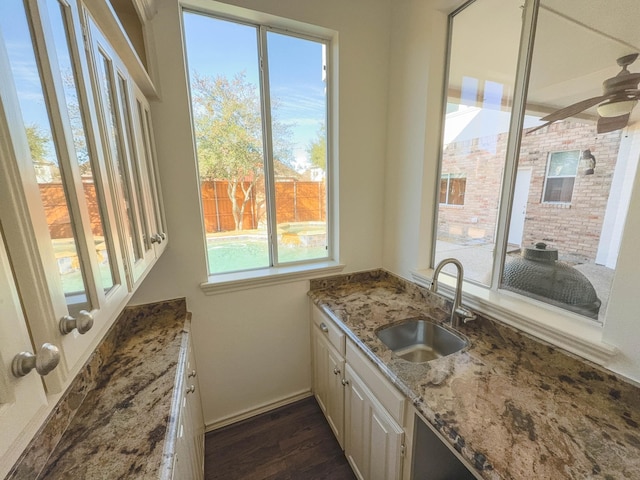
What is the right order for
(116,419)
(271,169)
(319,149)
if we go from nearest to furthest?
(116,419)
(271,169)
(319,149)

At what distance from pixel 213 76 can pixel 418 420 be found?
81.0 inches

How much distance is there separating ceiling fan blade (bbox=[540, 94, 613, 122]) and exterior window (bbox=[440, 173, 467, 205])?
508 millimetres

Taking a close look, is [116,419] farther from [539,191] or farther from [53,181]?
[539,191]

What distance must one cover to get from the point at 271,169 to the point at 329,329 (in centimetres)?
113

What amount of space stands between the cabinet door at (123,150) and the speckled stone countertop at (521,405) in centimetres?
103

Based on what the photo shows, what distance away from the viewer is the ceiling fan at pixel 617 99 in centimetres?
95

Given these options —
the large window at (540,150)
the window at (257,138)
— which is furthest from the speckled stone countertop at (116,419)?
the large window at (540,150)

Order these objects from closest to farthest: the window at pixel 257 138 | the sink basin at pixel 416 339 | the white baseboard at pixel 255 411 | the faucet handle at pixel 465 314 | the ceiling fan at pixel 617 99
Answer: the ceiling fan at pixel 617 99, the faucet handle at pixel 465 314, the sink basin at pixel 416 339, the window at pixel 257 138, the white baseboard at pixel 255 411

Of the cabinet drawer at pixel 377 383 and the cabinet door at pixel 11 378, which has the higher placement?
the cabinet door at pixel 11 378

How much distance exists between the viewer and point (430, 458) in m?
1.07

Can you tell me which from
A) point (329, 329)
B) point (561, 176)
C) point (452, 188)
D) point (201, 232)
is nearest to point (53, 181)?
point (201, 232)

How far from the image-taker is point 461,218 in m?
1.68

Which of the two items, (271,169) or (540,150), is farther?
(271,169)

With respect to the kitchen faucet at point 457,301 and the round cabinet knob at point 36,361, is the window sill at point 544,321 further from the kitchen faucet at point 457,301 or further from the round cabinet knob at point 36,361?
the round cabinet knob at point 36,361
